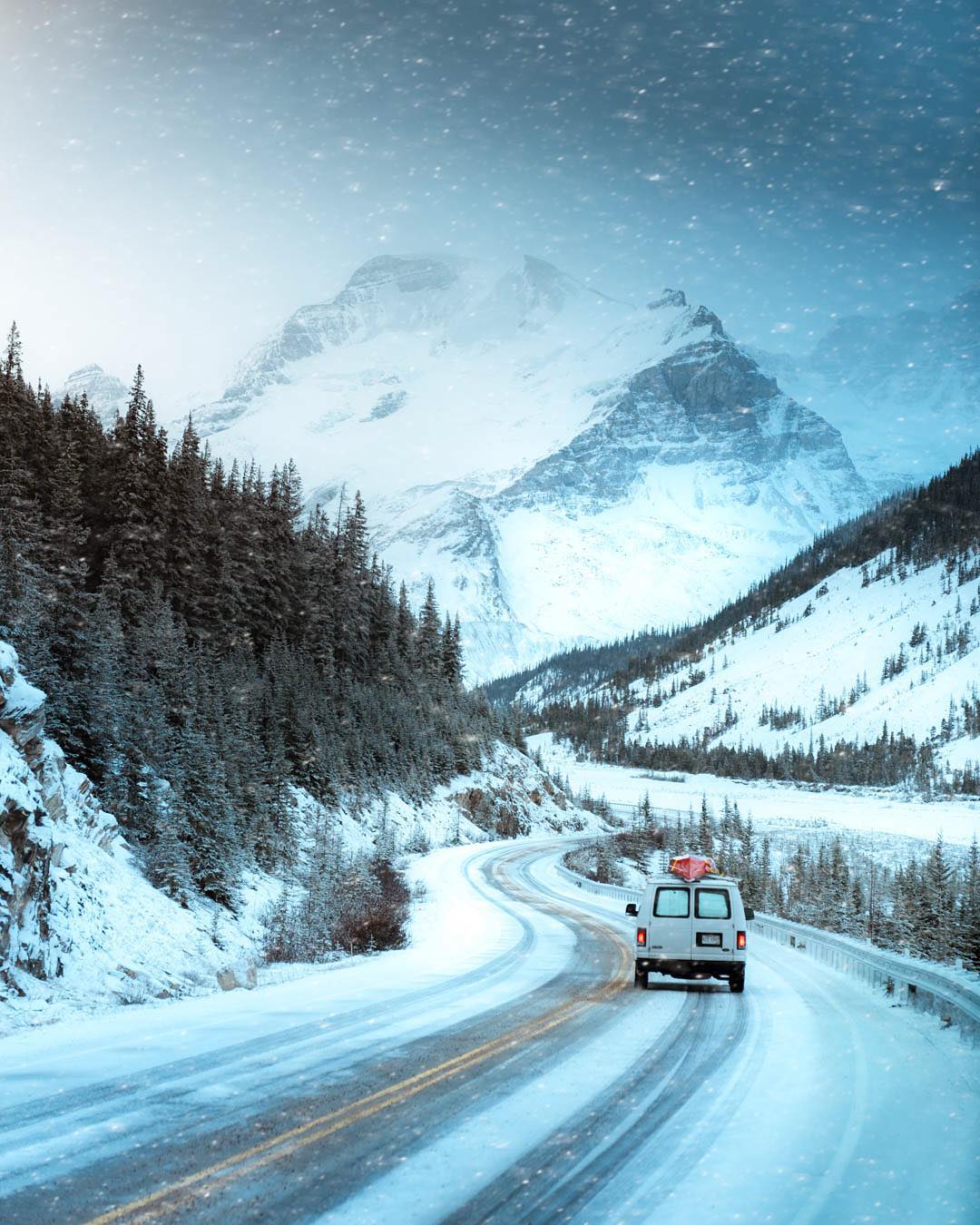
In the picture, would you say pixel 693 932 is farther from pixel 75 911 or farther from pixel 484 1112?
pixel 75 911

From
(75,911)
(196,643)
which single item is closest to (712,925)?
(75,911)

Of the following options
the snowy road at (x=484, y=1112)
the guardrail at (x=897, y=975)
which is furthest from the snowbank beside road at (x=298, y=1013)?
the guardrail at (x=897, y=975)

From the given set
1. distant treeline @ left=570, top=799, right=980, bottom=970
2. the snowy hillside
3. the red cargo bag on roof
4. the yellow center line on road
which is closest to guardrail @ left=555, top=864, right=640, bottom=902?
distant treeline @ left=570, top=799, right=980, bottom=970

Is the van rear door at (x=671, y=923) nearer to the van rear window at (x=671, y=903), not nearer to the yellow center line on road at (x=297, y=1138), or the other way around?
the van rear window at (x=671, y=903)

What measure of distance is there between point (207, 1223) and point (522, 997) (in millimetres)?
9930

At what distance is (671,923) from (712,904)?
0.85 meters

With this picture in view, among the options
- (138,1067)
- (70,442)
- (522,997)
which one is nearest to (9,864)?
(138,1067)

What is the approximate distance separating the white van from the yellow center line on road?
5.40 m

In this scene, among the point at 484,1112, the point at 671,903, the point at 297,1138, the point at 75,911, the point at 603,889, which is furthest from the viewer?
the point at 603,889

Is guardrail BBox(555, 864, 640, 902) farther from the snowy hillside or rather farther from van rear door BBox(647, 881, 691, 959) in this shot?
van rear door BBox(647, 881, 691, 959)

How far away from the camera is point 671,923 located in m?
17.0

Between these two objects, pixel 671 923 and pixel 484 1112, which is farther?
pixel 671 923

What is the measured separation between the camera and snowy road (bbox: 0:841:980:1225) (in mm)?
6125

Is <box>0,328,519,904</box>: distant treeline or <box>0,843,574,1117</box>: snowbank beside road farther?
<box>0,328,519,904</box>: distant treeline
